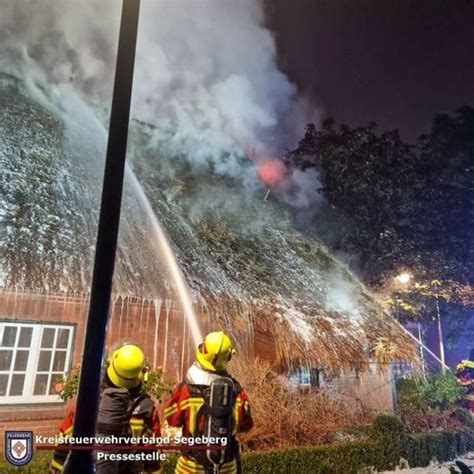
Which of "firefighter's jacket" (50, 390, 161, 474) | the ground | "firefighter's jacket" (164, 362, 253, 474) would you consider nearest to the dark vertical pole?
"firefighter's jacket" (50, 390, 161, 474)

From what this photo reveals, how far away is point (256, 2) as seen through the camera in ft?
38.3

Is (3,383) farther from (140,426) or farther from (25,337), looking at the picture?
(140,426)

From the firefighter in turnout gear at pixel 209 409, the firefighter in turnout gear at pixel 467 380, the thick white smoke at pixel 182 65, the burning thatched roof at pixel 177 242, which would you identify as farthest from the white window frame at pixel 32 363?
the firefighter in turnout gear at pixel 467 380

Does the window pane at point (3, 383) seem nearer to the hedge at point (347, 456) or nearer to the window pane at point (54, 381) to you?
the window pane at point (54, 381)

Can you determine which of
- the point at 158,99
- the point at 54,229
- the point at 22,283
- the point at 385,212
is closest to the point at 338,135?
the point at 385,212

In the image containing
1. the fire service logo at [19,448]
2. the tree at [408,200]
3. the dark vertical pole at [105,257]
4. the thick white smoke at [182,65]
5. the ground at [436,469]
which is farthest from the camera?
the tree at [408,200]

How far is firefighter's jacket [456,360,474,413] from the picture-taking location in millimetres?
9055

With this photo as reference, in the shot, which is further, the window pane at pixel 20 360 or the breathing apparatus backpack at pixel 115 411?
the window pane at pixel 20 360

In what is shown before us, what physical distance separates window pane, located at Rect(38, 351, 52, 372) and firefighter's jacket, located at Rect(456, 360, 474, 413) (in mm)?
8459

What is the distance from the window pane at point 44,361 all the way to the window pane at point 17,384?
0.24 meters

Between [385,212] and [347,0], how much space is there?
20.6 ft

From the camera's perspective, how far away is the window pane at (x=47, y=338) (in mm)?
5754

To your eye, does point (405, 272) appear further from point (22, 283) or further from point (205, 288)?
point (22, 283)

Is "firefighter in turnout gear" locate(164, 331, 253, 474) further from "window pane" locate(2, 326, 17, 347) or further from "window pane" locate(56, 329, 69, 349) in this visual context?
"window pane" locate(2, 326, 17, 347)
